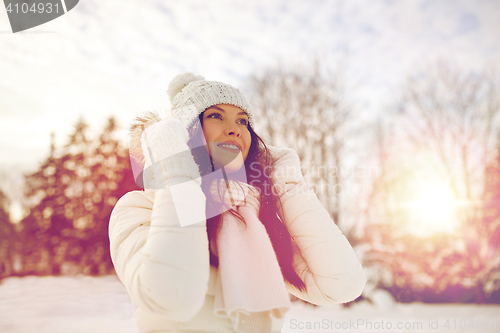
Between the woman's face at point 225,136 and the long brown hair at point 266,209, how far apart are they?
6cm

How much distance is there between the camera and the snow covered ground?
4445 millimetres

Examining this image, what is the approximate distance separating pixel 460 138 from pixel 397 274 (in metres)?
3.79

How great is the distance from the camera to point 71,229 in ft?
39.5

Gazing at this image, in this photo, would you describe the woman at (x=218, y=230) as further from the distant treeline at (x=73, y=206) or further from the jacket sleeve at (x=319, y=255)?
the distant treeline at (x=73, y=206)

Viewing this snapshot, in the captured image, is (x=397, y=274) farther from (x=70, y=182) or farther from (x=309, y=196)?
(x=70, y=182)

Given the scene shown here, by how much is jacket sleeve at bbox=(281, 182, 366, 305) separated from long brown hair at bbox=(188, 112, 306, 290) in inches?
2.1

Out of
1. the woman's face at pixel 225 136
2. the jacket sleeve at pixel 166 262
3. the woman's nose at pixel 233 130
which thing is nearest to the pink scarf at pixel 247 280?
the jacket sleeve at pixel 166 262

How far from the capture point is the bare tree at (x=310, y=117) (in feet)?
23.9

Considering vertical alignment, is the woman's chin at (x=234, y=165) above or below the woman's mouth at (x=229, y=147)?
below

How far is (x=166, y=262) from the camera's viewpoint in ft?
3.30

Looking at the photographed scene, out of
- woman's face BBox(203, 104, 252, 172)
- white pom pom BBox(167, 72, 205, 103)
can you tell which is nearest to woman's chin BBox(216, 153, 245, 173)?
woman's face BBox(203, 104, 252, 172)

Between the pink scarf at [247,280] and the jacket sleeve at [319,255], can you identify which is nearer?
the pink scarf at [247,280]

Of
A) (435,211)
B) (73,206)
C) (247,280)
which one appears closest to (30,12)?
(247,280)

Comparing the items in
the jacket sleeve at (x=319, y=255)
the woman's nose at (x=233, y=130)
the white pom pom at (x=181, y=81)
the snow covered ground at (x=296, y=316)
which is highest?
the white pom pom at (x=181, y=81)
